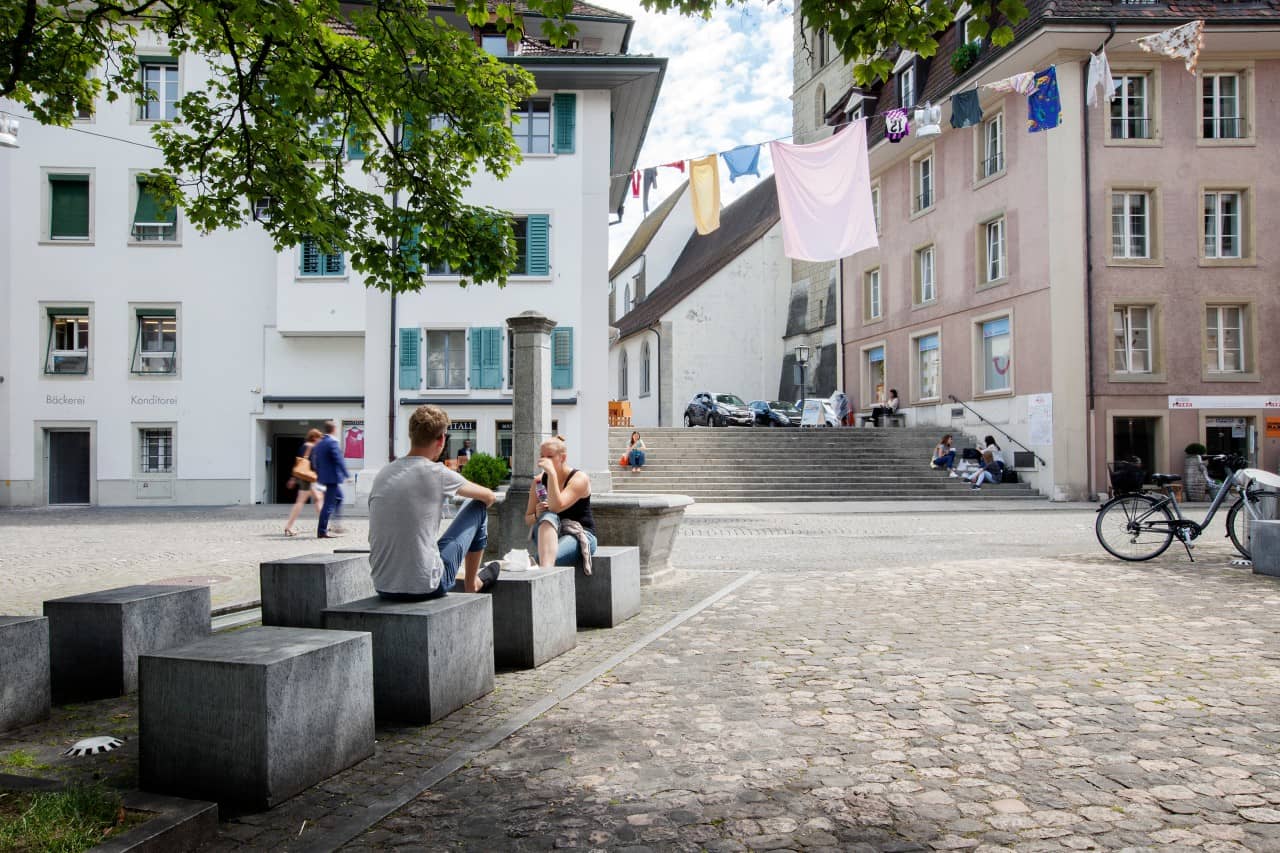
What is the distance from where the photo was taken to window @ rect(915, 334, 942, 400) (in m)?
29.6

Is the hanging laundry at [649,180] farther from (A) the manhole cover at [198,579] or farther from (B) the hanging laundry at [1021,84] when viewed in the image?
(A) the manhole cover at [198,579]

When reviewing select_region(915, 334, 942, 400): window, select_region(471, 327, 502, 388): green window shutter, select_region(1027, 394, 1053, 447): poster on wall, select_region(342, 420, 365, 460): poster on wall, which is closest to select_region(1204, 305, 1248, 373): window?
select_region(1027, 394, 1053, 447): poster on wall

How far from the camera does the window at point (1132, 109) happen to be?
24.3 m

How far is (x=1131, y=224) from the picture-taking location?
79.9 ft

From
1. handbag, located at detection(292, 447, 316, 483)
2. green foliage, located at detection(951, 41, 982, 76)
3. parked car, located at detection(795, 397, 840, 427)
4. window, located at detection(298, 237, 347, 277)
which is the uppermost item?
green foliage, located at detection(951, 41, 982, 76)

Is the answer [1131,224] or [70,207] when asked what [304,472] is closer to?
[70,207]

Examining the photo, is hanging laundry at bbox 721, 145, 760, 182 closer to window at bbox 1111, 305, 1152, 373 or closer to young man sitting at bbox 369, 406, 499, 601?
window at bbox 1111, 305, 1152, 373

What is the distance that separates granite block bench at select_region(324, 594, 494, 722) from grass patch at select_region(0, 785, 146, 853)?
154cm

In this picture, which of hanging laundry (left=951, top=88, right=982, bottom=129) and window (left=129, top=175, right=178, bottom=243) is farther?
window (left=129, top=175, right=178, bottom=243)

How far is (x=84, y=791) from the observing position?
3.30 metres

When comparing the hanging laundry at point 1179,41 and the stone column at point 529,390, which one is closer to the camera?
the stone column at point 529,390

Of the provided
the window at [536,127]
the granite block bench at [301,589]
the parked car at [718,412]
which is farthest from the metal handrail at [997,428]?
the granite block bench at [301,589]

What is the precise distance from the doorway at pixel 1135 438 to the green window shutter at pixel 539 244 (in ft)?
47.0

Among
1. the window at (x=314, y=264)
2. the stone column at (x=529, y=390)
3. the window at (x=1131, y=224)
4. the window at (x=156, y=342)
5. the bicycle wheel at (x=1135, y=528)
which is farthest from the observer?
the window at (x=156, y=342)
